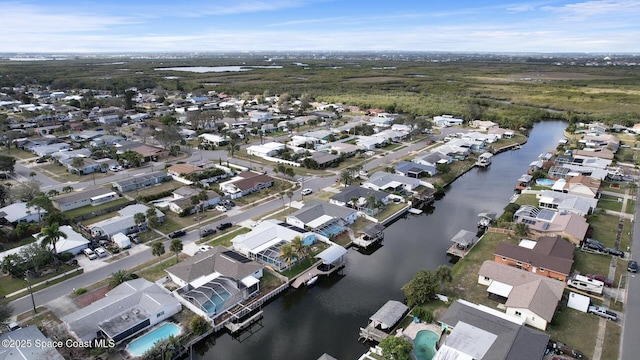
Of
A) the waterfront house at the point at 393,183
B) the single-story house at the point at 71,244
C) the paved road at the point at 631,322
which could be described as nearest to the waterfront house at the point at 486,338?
the paved road at the point at 631,322

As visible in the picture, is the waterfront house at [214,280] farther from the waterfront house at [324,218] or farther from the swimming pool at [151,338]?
the waterfront house at [324,218]

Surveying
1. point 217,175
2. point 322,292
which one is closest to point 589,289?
point 322,292

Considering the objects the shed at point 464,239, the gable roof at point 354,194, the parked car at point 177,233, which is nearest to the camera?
the shed at point 464,239

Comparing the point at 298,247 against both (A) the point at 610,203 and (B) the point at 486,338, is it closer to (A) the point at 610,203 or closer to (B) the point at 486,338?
(B) the point at 486,338

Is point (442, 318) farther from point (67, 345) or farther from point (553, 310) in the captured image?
point (67, 345)

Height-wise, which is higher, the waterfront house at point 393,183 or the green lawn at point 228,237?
the waterfront house at point 393,183

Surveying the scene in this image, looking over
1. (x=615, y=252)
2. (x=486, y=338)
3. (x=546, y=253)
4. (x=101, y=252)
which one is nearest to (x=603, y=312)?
(x=546, y=253)

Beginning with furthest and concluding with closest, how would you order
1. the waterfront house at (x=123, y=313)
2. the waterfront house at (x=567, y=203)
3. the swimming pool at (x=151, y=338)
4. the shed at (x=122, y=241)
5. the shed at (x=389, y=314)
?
the waterfront house at (x=567, y=203) → the shed at (x=122, y=241) → the shed at (x=389, y=314) → the waterfront house at (x=123, y=313) → the swimming pool at (x=151, y=338)
